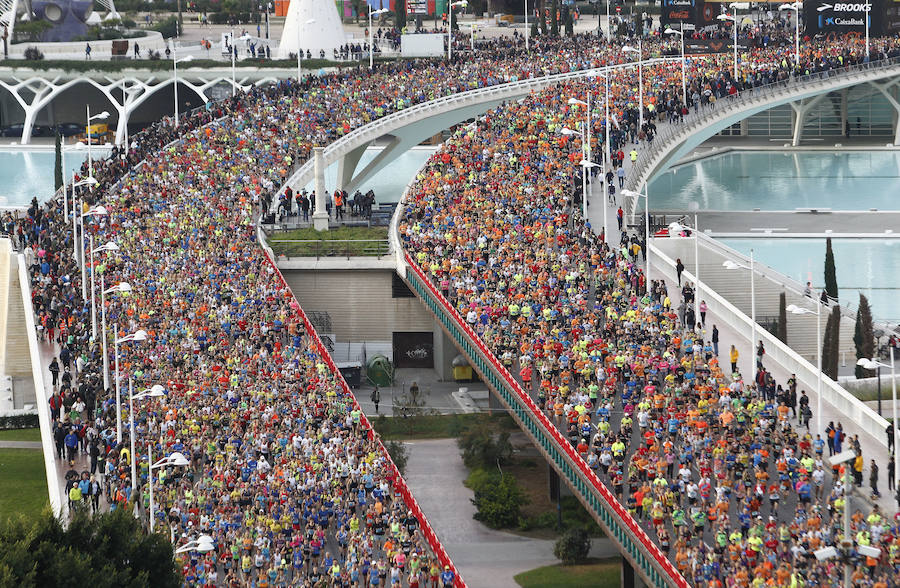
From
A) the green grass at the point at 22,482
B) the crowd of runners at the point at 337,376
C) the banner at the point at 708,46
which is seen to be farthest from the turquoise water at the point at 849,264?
the green grass at the point at 22,482

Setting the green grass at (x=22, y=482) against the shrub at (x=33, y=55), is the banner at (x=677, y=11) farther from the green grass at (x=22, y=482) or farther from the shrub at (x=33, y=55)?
the green grass at (x=22, y=482)

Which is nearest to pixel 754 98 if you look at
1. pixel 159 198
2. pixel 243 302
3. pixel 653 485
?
pixel 159 198

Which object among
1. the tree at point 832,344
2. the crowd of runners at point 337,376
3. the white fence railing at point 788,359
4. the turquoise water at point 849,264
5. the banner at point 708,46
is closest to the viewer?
the crowd of runners at point 337,376

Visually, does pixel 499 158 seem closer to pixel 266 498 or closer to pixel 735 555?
pixel 266 498

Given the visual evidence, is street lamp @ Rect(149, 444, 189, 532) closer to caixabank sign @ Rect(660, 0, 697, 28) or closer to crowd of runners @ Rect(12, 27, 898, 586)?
crowd of runners @ Rect(12, 27, 898, 586)

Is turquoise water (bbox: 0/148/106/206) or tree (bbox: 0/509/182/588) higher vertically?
turquoise water (bbox: 0/148/106/206)

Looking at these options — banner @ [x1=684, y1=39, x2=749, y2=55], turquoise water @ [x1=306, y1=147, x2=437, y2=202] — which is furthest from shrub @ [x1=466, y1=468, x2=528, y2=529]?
banner @ [x1=684, y1=39, x2=749, y2=55]

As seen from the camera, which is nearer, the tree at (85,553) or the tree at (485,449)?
the tree at (85,553)
